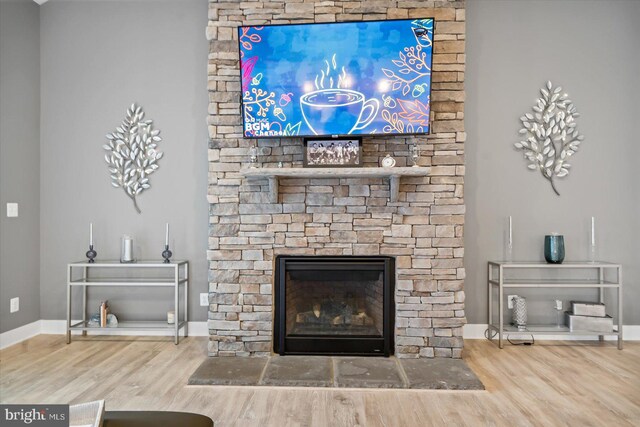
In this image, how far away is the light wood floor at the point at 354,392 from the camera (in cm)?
219

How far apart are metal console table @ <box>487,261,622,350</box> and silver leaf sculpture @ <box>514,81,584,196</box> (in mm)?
755

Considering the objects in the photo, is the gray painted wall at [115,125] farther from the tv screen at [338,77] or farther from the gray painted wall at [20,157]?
the tv screen at [338,77]

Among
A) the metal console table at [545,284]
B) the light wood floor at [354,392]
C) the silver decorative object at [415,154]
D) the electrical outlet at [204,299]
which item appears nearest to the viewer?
the light wood floor at [354,392]

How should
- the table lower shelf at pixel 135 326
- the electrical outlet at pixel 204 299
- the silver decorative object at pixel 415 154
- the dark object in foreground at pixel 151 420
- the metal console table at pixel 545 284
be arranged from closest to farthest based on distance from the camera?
the dark object in foreground at pixel 151 420
the silver decorative object at pixel 415 154
the metal console table at pixel 545 284
the table lower shelf at pixel 135 326
the electrical outlet at pixel 204 299

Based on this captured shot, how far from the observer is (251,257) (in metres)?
3.06

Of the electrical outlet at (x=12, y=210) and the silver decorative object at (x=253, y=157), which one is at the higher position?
the silver decorative object at (x=253, y=157)

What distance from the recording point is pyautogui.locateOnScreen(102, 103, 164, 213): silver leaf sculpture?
358 centimetres

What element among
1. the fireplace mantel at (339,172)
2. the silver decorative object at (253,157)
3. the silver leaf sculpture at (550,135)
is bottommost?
the fireplace mantel at (339,172)

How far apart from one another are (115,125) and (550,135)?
12.2 ft

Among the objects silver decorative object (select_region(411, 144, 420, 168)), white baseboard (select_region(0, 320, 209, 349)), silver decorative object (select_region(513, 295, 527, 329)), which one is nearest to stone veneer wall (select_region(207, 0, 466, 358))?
silver decorative object (select_region(411, 144, 420, 168))

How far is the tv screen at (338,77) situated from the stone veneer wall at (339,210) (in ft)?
0.71

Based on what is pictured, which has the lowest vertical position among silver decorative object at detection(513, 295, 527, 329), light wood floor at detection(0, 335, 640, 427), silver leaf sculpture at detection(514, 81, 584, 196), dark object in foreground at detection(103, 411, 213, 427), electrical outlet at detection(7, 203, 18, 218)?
light wood floor at detection(0, 335, 640, 427)

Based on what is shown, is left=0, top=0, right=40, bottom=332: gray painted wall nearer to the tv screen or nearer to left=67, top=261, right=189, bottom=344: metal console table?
left=67, top=261, right=189, bottom=344: metal console table

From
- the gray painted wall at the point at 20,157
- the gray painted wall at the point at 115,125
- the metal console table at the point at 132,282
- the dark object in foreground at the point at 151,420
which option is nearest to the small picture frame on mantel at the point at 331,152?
the gray painted wall at the point at 115,125
